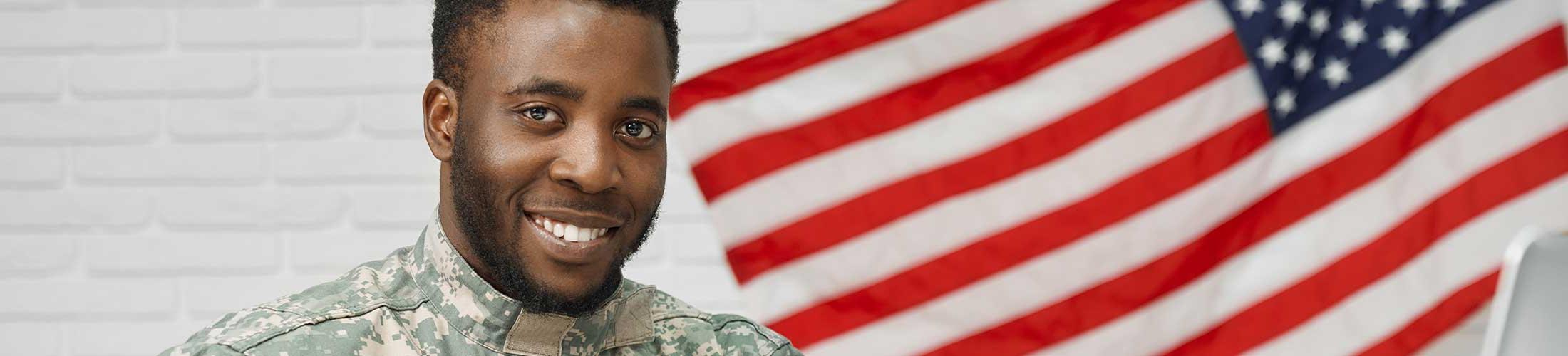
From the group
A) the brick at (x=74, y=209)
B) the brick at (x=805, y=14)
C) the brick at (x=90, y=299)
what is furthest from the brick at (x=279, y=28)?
the brick at (x=805, y=14)

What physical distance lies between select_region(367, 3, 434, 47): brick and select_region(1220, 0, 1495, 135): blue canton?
1036 mm

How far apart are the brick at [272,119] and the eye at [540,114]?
99 centimetres

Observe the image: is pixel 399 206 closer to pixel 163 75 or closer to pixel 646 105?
pixel 163 75

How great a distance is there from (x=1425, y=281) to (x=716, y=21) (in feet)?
3.09

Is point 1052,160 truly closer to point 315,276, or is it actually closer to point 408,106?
point 408,106

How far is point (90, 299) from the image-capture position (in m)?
1.86

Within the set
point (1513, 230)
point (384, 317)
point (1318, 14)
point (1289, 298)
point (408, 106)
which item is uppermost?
point (1318, 14)

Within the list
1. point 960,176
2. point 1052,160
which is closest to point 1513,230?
point 1052,160

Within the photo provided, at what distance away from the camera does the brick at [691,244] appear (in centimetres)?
183

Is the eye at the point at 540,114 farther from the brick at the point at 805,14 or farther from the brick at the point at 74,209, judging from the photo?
the brick at the point at 74,209

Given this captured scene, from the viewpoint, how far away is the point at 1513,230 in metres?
1.75

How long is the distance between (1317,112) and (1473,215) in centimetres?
22

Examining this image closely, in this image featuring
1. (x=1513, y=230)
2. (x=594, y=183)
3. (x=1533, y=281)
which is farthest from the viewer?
(x=1513, y=230)

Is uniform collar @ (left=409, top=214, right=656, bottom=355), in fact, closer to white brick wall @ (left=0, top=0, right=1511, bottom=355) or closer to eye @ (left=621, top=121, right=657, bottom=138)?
eye @ (left=621, top=121, right=657, bottom=138)
